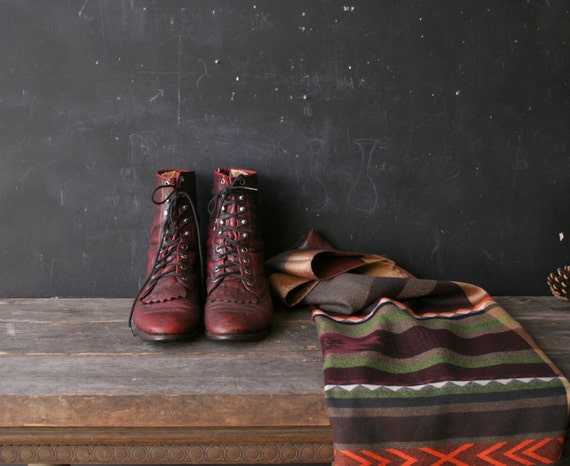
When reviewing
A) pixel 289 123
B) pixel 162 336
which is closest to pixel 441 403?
pixel 162 336

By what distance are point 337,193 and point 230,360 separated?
1.68ft

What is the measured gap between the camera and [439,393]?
2.64 feet

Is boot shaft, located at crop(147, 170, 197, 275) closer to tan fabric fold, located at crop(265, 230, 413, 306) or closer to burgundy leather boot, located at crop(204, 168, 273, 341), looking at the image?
burgundy leather boot, located at crop(204, 168, 273, 341)

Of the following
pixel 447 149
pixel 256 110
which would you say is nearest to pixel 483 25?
pixel 447 149

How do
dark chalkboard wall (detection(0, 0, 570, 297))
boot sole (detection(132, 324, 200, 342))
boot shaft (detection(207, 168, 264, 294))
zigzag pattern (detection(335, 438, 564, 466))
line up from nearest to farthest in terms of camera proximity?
zigzag pattern (detection(335, 438, 564, 466)) < boot sole (detection(132, 324, 200, 342)) < boot shaft (detection(207, 168, 264, 294)) < dark chalkboard wall (detection(0, 0, 570, 297))

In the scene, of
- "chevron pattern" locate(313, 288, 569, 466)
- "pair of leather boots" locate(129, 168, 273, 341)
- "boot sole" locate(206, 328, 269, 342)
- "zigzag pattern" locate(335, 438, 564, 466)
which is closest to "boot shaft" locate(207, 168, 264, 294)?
"pair of leather boots" locate(129, 168, 273, 341)

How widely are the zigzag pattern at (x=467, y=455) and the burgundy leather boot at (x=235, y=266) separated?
284 mm

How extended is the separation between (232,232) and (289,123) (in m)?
0.31

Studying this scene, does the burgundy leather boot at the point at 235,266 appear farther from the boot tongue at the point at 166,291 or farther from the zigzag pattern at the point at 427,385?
the zigzag pattern at the point at 427,385

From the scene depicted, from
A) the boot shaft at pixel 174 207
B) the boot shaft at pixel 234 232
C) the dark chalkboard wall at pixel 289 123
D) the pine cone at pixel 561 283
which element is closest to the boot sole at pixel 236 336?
the boot shaft at pixel 234 232

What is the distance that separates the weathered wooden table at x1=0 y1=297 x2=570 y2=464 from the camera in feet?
2.61

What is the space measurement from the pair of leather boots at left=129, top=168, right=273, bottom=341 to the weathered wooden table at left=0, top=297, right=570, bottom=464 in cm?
4

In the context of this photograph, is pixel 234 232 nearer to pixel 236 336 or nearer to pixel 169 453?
pixel 236 336

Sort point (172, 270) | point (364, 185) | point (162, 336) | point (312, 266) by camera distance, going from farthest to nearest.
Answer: point (364, 185) < point (312, 266) < point (172, 270) < point (162, 336)
